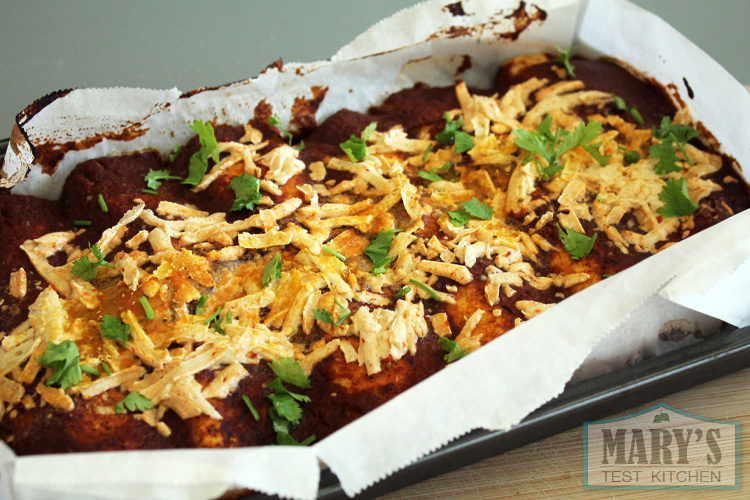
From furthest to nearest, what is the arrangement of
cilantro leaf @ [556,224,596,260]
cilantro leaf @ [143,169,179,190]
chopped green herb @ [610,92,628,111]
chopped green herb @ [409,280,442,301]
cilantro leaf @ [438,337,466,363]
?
chopped green herb @ [610,92,628,111], cilantro leaf @ [143,169,179,190], cilantro leaf @ [556,224,596,260], chopped green herb @ [409,280,442,301], cilantro leaf @ [438,337,466,363]

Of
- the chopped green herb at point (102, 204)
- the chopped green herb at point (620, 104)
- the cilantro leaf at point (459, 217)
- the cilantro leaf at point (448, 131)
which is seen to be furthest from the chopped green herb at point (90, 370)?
the chopped green herb at point (620, 104)

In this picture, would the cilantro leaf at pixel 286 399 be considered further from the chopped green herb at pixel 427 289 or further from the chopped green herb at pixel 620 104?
the chopped green herb at pixel 620 104

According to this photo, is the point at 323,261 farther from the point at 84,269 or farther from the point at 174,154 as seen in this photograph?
the point at 174,154

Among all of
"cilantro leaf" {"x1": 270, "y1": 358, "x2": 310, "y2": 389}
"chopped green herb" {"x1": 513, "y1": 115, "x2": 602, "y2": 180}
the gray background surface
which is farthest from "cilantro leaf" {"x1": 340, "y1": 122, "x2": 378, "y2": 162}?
the gray background surface

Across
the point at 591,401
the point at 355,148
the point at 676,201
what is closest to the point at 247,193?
the point at 355,148

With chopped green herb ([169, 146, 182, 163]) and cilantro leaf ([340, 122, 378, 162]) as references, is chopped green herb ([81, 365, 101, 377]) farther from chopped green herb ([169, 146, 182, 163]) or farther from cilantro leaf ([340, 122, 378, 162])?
cilantro leaf ([340, 122, 378, 162])

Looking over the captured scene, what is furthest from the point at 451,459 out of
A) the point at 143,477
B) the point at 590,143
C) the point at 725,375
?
the point at 590,143
